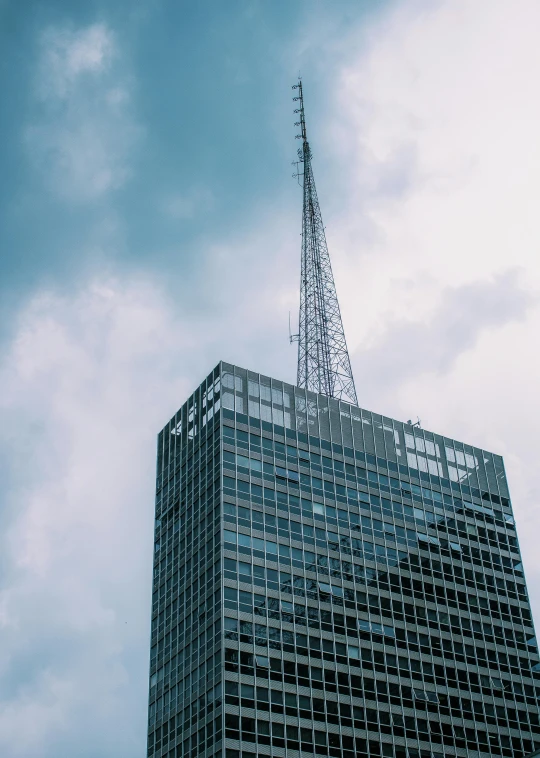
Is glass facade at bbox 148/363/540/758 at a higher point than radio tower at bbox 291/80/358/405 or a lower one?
lower

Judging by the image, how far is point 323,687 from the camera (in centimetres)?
12269

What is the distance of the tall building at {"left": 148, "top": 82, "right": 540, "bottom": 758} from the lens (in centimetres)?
12075

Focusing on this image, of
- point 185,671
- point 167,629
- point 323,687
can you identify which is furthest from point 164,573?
point 323,687

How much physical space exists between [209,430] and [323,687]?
120 feet

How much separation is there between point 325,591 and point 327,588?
55cm

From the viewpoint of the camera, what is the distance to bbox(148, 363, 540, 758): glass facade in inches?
4751

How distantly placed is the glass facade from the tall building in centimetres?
21

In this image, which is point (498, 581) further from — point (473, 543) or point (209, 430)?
point (209, 430)

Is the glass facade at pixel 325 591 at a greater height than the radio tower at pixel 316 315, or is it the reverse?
the radio tower at pixel 316 315

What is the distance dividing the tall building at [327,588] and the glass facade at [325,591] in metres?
0.21

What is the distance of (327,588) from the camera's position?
431ft

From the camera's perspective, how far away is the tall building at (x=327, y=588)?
120750 millimetres

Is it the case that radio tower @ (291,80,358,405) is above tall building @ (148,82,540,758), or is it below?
above

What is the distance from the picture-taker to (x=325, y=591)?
13112 cm
